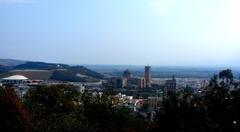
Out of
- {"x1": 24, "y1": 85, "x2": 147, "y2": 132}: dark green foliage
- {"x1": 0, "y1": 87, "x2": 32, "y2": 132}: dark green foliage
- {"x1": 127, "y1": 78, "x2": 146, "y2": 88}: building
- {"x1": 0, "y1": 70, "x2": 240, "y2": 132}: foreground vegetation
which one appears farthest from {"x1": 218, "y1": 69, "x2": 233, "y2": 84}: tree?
{"x1": 127, "y1": 78, "x2": 146, "y2": 88}: building

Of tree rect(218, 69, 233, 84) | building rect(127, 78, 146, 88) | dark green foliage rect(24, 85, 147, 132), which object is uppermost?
tree rect(218, 69, 233, 84)

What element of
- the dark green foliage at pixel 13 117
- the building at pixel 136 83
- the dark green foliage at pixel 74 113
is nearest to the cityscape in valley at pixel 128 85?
the building at pixel 136 83

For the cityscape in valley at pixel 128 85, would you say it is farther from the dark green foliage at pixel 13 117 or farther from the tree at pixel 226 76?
the dark green foliage at pixel 13 117

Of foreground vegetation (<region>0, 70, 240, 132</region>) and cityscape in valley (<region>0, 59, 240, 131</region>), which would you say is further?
cityscape in valley (<region>0, 59, 240, 131</region>)

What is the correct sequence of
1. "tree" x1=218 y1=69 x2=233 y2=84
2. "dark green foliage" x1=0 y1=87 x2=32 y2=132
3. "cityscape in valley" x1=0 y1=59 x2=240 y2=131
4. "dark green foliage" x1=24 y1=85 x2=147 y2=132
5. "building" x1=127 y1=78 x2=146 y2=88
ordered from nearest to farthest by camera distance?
"dark green foliage" x1=0 y1=87 x2=32 y2=132 → "tree" x1=218 y1=69 x2=233 y2=84 → "dark green foliage" x1=24 y1=85 x2=147 y2=132 → "cityscape in valley" x1=0 y1=59 x2=240 y2=131 → "building" x1=127 y1=78 x2=146 y2=88

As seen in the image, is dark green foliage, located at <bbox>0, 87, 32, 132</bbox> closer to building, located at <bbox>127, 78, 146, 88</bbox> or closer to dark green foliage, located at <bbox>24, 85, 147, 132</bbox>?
Answer: dark green foliage, located at <bbox>24, 85, 147, 132</bbox>

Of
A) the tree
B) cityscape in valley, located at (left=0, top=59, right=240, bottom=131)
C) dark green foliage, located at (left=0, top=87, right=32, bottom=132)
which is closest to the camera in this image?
dark green foliage, located at (left=0, top=87, right=32, bottom=132)

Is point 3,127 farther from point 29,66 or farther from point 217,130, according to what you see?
point 29,66

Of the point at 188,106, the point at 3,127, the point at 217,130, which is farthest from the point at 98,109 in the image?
the point at 217,130

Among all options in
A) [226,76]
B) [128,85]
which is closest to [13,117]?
[226,76]

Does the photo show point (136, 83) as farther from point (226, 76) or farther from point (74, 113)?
point (226, 76)
